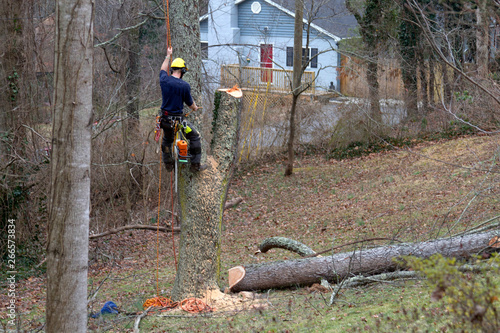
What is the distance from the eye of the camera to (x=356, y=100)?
20703 mm

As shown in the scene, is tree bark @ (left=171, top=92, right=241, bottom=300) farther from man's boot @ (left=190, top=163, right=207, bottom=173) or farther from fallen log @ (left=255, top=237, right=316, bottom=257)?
fallen log @ (left=255, top=237, right=316, bottom=257)

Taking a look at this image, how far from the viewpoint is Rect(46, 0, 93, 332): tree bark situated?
13.2 ft

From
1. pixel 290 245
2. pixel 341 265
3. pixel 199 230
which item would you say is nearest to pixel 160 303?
pixel 199 230

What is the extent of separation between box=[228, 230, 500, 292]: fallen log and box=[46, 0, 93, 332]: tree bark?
385cm

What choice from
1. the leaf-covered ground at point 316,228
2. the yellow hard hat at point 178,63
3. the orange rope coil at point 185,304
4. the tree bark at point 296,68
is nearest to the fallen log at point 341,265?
the leaf-covered ground at point 316,228

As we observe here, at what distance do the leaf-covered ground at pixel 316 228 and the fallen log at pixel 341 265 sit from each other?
26 cm

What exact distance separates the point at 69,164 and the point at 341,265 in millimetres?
4916

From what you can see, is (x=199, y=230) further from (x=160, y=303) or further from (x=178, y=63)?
(x=178, y=63)

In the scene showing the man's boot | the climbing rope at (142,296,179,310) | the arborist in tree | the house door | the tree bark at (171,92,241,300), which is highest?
the house door

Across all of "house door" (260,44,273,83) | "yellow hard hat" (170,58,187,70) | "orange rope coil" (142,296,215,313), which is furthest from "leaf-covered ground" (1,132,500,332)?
"house door" (260,44,273,83)

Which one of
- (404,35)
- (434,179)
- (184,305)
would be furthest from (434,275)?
(404,35)

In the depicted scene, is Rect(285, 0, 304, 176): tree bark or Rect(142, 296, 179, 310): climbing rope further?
Rect(285, 0, 304, 176): tree bark

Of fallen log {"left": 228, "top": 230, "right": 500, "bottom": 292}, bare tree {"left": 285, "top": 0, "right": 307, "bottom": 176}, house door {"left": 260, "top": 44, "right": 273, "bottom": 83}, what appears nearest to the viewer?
fallen log {"left": 228, "top": 230, "right": 500, "bottom": 292}

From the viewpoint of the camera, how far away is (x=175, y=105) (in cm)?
696
